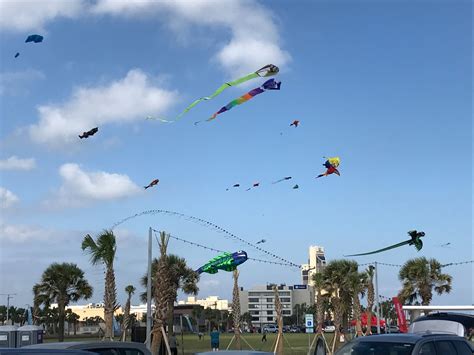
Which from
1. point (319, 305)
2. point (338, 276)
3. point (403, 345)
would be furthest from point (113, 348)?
point (338, 276)

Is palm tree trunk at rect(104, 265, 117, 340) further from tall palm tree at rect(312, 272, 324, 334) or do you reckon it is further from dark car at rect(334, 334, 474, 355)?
dark car at rect(334, 334, 474, 355)

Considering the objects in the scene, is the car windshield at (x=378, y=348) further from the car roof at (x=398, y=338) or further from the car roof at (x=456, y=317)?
the car roof at (x=456, y=317)

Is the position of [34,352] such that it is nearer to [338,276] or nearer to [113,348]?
[113,348]

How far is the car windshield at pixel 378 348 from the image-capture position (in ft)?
34.5

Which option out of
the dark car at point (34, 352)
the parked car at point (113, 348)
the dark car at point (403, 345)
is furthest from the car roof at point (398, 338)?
the dark car at point (34, 352)

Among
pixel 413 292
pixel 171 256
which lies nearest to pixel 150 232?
pixel 171 256

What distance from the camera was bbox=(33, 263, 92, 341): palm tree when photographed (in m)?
50.5

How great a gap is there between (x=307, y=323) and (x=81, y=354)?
24620 mm

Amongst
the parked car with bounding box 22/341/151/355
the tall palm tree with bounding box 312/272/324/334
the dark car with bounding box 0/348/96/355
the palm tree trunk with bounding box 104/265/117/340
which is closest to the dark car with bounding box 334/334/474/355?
the parked car with bounding box 22/341/151/355

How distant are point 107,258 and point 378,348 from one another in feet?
44.7

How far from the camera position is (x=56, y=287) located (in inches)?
1998

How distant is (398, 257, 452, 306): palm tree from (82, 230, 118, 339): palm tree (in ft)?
120

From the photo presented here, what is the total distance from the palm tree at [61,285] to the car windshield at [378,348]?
4195 cm

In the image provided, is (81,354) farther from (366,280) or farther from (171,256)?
(366,280)
